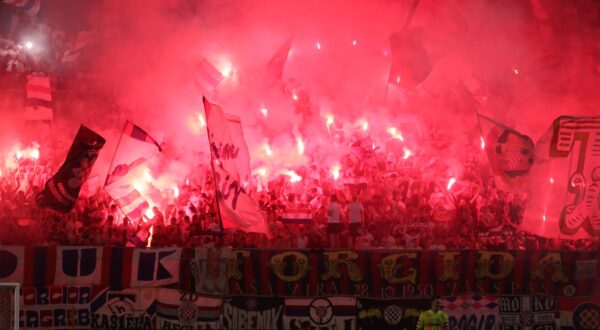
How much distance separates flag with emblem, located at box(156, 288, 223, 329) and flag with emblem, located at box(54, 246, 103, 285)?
101cm

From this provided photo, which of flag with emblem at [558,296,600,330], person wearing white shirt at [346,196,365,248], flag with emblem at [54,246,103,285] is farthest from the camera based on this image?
person wearing white shirt at [346,196,365,248]

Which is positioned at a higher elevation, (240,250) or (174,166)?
(174,166)

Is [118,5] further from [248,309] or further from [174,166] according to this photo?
[248,309]

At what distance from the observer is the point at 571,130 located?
1172cm

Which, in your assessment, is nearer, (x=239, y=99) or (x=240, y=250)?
(x=240, y=250)

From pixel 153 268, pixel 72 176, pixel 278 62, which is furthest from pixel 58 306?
pixel 278 62

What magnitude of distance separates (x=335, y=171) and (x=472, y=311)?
561 centimetres

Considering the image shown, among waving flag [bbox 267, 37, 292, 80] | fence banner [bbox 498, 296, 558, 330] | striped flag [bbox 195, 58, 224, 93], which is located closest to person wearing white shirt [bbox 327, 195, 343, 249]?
fence banner [bbox 498, 296, 558, 330]

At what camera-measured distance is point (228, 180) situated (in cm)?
1209

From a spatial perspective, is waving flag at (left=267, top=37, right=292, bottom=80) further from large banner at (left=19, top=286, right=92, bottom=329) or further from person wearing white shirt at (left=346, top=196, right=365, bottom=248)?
large banner at (left=19, top=286, right=92, bottom=329)

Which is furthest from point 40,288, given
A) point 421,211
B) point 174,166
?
point 421,211

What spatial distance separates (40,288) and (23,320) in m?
0.51

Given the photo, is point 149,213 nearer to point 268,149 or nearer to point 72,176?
point 72,176

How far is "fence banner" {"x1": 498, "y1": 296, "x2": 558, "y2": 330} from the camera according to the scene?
38.7 ft
